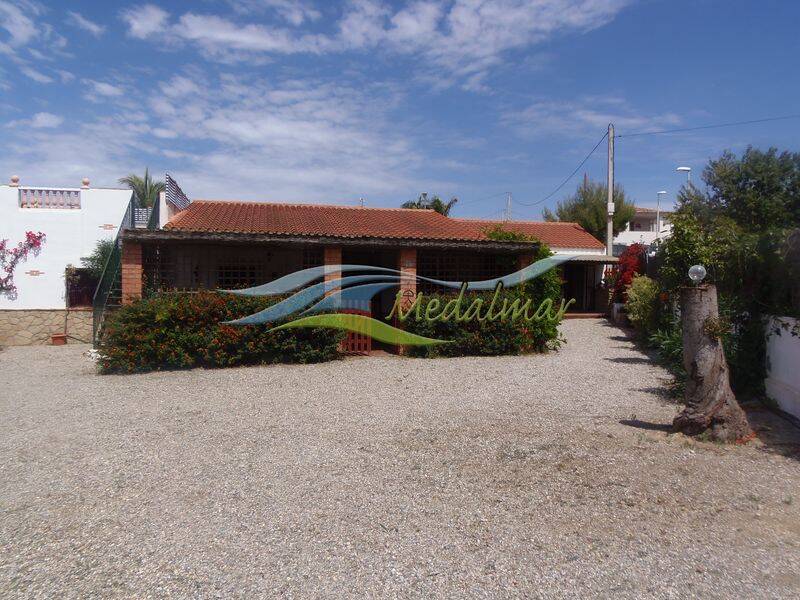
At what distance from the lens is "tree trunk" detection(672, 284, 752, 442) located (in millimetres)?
6301

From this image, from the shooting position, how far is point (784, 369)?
755 cm

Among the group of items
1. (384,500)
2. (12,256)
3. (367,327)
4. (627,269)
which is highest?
(12,256)

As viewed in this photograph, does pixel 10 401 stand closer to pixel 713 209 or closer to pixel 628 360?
pixel 628 360

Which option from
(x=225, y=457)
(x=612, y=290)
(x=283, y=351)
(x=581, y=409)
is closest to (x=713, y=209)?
(x=612, y=290)

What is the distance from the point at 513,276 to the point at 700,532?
32.8 ft

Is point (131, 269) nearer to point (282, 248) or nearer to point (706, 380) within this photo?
point (282, 248)

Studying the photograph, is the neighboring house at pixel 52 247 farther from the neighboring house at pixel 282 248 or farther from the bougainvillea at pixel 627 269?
the bougainvillea at pixel 627 269

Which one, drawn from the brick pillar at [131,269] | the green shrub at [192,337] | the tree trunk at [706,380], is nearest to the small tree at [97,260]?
the brick pillar at [131,269]

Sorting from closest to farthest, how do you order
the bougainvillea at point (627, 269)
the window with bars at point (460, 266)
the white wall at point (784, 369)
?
the white wall at point (784, 369) < the window with bars at point (460, 266) < the bougainvillea at point (627, 269)

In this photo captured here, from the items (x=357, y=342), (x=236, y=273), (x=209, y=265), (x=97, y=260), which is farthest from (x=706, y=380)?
(x=97, y=260)

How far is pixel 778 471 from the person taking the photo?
17.7 ft

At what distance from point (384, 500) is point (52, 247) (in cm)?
1537

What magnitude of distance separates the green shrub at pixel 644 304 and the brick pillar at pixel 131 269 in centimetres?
1162

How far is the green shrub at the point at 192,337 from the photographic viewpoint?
1069 cm
